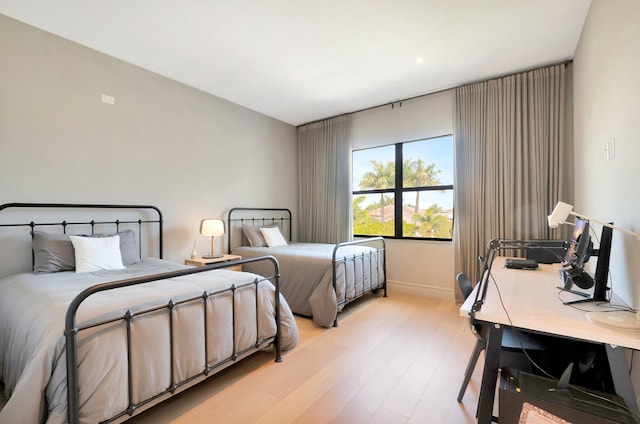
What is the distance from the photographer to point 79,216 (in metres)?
2.60

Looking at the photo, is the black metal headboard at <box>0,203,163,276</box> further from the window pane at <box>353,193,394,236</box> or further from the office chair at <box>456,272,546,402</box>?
the office chair at <box>456,272,546,402</box>

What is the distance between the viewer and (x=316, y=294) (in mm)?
2844

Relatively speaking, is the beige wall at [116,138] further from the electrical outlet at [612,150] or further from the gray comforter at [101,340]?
the electrical outlet at [612,150]

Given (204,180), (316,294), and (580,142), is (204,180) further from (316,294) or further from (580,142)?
(580,142)

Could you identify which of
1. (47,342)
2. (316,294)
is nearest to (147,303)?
(47,342)

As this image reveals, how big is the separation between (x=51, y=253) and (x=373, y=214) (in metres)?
3.51

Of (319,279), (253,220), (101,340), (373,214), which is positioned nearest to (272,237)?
(253,220)

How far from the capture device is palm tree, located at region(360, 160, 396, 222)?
412 centimetres

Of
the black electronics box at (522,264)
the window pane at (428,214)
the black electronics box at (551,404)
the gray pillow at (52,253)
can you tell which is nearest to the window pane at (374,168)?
the window pane at (428,214)

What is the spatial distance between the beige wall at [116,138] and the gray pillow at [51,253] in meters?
0.36

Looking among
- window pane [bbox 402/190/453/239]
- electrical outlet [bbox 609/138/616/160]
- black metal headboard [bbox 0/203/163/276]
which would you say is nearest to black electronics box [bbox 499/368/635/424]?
electrical outlet [bbox 609/138/616/160]

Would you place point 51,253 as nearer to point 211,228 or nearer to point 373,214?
point 211,228

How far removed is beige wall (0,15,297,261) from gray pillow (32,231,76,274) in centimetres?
36

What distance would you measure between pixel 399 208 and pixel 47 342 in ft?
11.9
